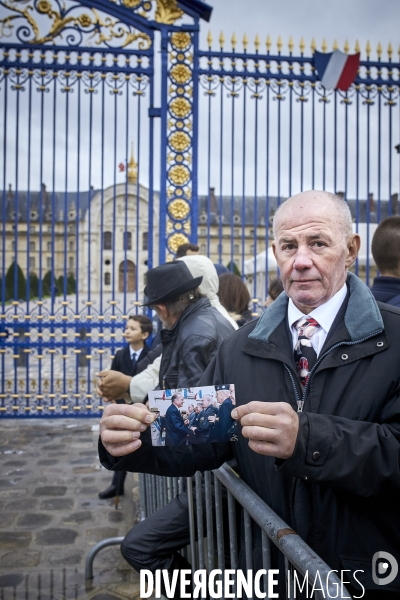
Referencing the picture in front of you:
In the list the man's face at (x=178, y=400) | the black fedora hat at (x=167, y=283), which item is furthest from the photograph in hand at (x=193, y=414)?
the black fedora hat at (x=167, y=283)

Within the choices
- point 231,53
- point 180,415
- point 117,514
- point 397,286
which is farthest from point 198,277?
point 231,53

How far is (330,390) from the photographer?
1621mm

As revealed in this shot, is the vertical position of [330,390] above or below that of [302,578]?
above

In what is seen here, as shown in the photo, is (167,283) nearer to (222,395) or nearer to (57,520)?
(222,395)

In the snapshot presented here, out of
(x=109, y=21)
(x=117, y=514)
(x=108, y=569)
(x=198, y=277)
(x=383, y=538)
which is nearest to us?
(x=383, y=538)

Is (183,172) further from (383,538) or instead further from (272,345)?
(383,538)

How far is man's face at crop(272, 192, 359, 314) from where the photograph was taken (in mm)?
1844

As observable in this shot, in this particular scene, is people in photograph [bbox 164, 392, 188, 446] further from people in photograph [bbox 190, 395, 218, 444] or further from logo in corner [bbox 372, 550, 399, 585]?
logo in corner [bbox 372, 550, 399, 585]

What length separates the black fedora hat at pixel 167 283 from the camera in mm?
3078

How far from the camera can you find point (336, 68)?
7.09 m

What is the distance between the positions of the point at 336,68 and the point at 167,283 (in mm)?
5452

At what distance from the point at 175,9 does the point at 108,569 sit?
270 inches

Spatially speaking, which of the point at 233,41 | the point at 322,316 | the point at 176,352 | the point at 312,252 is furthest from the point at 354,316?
the point at 233,41

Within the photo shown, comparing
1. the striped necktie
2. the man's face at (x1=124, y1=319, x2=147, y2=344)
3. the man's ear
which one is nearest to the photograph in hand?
the striped necktie
